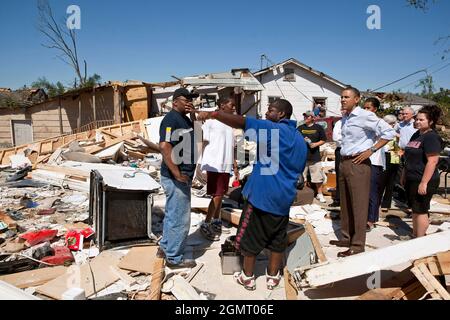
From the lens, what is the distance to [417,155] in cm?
388

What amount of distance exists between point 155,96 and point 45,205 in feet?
39.4

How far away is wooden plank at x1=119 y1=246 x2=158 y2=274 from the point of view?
3.37 metres

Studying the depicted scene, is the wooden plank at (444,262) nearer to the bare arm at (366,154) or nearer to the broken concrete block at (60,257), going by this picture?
the bare arm at (366,154)

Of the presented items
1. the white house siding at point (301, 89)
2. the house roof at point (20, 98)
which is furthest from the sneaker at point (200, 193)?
the house roof at point (20, 98)

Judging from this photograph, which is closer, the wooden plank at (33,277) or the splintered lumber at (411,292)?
the splintered lumber at (411,292)

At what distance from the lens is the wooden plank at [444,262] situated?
2.47 m

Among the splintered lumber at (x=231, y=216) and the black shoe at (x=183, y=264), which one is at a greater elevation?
the splintered lumber at (x=231, y=216)

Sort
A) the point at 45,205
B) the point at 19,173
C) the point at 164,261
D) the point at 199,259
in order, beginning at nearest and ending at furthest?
the point at 164,261 < the point at 199,259 < the point at 45,205 < the point at 19,173

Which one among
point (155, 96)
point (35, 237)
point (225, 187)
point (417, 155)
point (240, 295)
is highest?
point (155, 96)

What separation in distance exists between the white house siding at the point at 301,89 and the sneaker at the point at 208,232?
15.9m

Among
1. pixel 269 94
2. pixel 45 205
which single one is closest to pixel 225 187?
pixel 45 205
